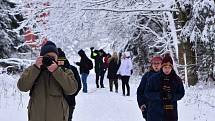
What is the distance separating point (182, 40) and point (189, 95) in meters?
4.44

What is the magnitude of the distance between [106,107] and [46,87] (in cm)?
1037

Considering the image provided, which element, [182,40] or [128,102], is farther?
[182,40]

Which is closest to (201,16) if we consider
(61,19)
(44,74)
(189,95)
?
(189,95)

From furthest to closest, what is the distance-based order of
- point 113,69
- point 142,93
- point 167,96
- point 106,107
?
point 113,69 → point 106,107 → point 142,93 → point 167,96

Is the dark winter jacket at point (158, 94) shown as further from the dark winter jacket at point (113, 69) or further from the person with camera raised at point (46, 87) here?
the dark winter jacket at point (113, 69)

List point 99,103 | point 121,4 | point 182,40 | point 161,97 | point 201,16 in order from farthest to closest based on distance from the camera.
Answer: point 182,40 < point 121,4 < point 201,16 < point 99,103 < point 161,97

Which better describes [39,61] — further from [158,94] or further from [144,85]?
[144,85]

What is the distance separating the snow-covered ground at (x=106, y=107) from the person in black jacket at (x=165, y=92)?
5.18m

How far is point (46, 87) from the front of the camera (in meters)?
5.62

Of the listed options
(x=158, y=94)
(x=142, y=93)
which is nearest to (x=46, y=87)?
(x=158, y=94)

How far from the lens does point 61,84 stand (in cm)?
554

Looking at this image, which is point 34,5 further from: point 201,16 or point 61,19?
point 201,16

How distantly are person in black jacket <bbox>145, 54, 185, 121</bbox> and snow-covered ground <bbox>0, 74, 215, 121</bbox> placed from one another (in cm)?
518

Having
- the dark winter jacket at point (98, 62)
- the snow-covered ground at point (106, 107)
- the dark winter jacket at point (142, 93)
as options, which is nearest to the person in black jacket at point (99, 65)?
the dark winter jacket at point (98, 62)
